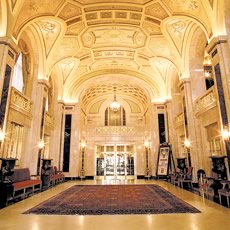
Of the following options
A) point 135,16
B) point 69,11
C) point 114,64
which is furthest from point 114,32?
point 114,64

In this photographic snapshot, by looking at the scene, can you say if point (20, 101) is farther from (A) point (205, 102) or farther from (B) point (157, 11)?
(A) point (205, 102)

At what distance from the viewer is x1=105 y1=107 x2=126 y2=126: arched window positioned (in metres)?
16.5

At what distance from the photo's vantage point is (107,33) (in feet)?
30.2

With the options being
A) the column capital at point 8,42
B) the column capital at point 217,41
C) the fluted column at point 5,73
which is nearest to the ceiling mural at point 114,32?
the column capital at point 217,41

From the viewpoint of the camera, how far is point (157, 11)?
7320 millimetres

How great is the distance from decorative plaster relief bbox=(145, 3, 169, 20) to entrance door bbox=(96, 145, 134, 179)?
401 inches

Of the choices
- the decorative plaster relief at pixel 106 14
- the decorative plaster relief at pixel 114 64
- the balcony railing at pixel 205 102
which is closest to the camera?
the balcony railing at pixel 205 102

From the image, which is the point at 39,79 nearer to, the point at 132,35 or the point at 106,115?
the point at 132,35

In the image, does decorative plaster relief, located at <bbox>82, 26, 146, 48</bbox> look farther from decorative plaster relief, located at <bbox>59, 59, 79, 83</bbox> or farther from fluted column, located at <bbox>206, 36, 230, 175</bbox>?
fluted column, located at <bbox>206, 36, 230, 175</bbox>

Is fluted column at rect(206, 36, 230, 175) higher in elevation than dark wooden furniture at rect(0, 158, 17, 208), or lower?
higher

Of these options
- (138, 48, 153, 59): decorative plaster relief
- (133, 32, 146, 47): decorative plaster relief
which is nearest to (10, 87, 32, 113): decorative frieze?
(133, 32, 146, 47): decorative plaster relief

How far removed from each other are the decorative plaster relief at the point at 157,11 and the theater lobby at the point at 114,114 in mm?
42

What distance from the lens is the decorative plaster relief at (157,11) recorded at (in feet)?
23.3

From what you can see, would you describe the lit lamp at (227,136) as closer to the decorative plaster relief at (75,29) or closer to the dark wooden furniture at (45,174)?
the dark wooden furniture at (45,174)
